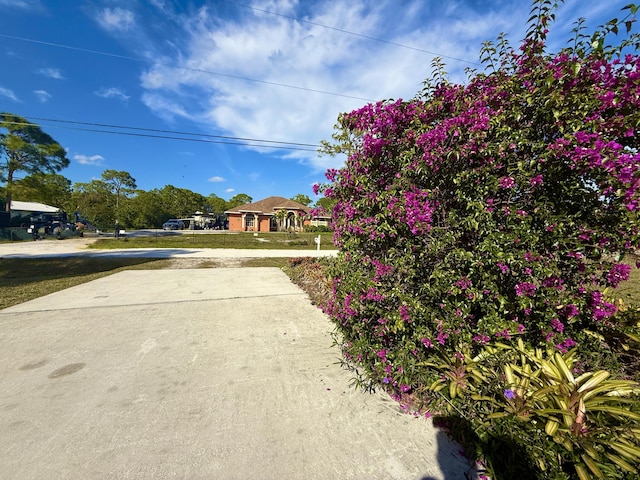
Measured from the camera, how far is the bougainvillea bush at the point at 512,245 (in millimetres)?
1768

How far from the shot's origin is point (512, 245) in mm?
1993

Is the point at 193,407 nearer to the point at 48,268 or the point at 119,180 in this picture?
the point at 48,268

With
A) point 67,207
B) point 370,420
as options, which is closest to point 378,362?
point 370,420

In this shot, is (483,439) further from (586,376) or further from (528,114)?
(528,114)

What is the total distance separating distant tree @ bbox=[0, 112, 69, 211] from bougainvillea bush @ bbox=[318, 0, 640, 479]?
70.8 feet

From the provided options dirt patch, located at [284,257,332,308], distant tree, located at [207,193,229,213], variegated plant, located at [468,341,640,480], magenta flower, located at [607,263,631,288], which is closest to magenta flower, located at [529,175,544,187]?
magenta flower, located at [607,263,631,288]

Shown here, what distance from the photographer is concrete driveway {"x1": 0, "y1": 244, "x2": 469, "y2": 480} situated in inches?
66.4

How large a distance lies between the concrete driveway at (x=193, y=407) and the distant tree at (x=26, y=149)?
62.3 feet

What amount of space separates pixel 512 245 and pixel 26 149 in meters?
25.8

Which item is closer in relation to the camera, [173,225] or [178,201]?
[173,225]

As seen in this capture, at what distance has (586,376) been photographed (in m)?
1.95

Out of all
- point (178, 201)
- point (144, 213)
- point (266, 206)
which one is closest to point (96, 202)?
point (144, 213)

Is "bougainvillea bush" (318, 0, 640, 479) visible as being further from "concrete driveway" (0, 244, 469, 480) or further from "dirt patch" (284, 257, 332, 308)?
"dirt patch" (284, 257, 332, 308)

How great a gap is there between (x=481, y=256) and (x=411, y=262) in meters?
0.54
